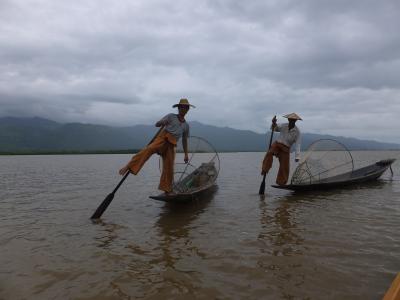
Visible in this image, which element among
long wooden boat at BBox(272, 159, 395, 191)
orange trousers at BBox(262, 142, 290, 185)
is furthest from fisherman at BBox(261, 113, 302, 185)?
long wooden boat at BBox(272, 159, 395, 191)

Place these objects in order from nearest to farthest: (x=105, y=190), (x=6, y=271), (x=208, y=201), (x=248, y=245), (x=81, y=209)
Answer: (x=6, y=271)
(x=248, y=245)
(x=81, y=209)
(x=208, y=201)
(x=105, y=190)

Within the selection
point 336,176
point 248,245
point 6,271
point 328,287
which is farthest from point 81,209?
point 336,176

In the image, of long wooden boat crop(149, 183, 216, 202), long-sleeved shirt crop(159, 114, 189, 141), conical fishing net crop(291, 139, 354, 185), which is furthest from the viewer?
conical fishing net crop(291, 139, 354, 185)

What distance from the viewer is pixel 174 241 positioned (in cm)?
652

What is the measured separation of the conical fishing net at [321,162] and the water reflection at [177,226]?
3.71m

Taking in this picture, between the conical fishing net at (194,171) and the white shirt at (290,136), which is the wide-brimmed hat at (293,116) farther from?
the conical fishing net at (194,171)

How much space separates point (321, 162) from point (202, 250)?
28.3ft

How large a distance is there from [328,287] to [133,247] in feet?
11.5

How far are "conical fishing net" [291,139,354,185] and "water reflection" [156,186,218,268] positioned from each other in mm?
3705

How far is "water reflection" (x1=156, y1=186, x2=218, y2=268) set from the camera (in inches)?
230

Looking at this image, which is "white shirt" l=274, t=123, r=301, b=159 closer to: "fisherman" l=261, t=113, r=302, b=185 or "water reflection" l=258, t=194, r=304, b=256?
"fisherman" l=261, t=113, r=302, b=185

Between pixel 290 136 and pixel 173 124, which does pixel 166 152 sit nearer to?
pixel 173 124

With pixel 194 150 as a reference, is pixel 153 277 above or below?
below

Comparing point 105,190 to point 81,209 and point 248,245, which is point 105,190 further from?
point 248,245
